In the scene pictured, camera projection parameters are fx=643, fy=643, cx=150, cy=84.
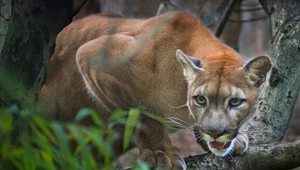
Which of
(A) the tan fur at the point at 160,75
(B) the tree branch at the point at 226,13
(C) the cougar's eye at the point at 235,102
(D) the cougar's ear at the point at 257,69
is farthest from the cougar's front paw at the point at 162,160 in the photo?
(B) the tree branch at the point at 226,13

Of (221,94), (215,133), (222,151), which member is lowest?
(222,151)

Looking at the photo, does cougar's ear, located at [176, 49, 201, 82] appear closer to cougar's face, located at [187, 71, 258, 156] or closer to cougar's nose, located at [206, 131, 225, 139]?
cougar's face, located at [187, 71, 258, 156]

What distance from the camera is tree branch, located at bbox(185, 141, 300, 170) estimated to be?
4375mm

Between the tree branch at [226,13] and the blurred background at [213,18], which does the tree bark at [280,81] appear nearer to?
the tree branch at [226,13]

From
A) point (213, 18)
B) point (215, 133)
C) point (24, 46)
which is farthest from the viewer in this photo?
point (213, 18)

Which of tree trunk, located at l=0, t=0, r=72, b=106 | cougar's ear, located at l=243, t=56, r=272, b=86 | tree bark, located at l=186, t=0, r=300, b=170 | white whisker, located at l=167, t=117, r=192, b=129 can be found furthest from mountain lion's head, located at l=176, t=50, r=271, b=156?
tree trunk, located at l=0, t=0, r=72, b=106

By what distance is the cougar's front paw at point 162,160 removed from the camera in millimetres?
4457

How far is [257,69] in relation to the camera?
460 centimetres

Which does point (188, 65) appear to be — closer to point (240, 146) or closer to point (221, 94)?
point (221, 94)

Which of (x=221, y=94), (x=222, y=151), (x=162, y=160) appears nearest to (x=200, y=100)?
(x=221, y=94)

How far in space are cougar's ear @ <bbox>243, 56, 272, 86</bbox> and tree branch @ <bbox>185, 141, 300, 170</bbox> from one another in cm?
48

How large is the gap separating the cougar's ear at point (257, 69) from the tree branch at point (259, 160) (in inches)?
18.9

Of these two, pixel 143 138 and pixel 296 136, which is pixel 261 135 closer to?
pixel 143 138

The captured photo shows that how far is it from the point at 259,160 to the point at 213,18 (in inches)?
115
